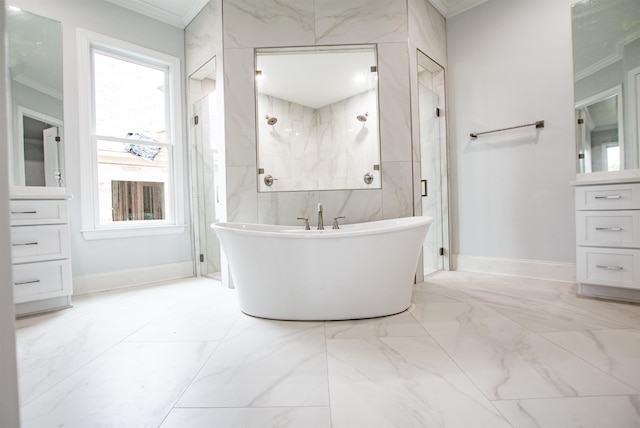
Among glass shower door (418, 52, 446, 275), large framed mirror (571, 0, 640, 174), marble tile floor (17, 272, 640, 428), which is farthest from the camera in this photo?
glass shower door (418, 52, 446, 275)

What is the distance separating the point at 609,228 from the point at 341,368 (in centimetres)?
206

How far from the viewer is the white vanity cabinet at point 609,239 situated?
6.33 feet

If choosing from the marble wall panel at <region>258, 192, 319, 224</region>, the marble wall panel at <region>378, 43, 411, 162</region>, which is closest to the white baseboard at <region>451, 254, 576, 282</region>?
the marble wall panel at <region>378, 43, 411, 162</region>

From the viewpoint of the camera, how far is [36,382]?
1205 millimetres

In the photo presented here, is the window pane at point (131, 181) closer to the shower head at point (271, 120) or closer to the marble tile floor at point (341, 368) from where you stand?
the marble tile floor at point (341, 368)

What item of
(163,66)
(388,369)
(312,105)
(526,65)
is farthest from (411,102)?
(163,66)

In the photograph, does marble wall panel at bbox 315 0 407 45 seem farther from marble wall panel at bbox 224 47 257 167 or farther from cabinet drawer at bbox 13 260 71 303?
cabinet drawer at bbox 13 260 71 303

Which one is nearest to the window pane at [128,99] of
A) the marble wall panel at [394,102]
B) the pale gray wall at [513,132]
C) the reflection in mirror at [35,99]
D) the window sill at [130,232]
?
the reflection in mirror at [35,99]

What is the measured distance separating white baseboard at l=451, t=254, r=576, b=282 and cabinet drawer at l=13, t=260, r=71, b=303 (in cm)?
332

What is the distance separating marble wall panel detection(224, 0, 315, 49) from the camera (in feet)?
8.24

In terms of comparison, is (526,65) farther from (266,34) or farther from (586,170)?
(266,34)

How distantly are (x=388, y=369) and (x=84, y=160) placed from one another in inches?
112

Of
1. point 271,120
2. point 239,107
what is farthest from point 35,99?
point 271,120

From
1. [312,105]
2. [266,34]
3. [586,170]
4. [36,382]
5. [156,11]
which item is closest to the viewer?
[36,382]
